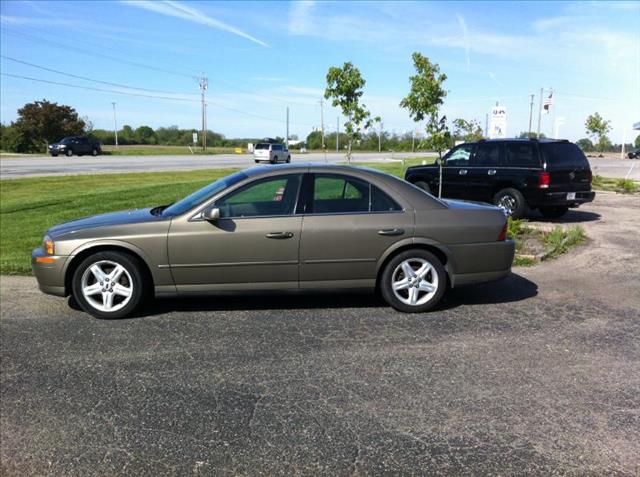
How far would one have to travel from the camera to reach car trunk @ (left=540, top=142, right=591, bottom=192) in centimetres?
1055

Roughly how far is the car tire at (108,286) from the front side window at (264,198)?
1057 mm

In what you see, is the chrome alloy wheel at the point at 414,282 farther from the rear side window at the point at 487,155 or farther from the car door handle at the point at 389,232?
the rear side window at the point at 487,155

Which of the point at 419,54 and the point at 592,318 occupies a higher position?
the point at 419,54

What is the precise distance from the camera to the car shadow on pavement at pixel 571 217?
11.5m

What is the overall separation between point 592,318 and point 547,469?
2.85 metres

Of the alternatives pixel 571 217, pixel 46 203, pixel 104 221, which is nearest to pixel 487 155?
pixel 571 217

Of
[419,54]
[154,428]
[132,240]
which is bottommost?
Answer: [154,428]

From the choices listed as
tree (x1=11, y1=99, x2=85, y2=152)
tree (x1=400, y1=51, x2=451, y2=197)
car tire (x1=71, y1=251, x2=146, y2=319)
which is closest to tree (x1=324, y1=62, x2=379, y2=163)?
tree (x1=400, y1=51, x2=451, y2=197)

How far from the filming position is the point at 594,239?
9.30 m

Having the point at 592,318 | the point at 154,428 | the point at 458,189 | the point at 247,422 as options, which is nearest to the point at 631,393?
the point at 592,318

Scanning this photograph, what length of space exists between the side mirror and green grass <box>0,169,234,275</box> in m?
3.59

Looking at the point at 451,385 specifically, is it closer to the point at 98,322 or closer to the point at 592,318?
the point at 592,318

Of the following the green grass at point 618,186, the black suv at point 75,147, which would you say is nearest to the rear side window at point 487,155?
the green grass at point 618,186

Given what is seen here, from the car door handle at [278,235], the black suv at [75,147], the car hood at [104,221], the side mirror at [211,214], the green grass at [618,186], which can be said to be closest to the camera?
the side mirror at [211,214]
